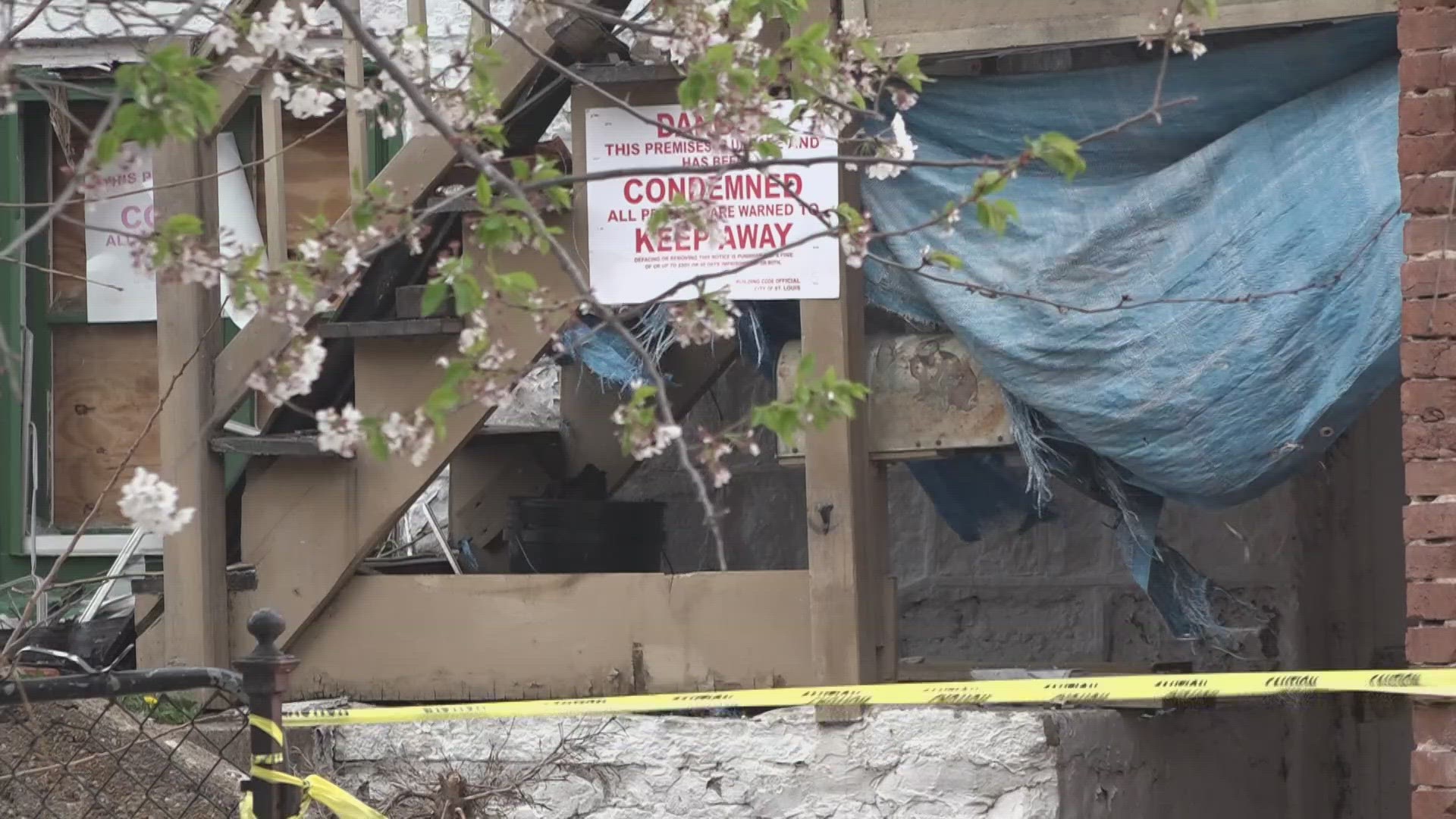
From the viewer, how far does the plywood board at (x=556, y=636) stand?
222 inches

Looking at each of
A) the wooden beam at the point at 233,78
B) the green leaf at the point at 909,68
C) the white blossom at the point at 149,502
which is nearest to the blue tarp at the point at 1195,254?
the green leaf at the point at 909,68

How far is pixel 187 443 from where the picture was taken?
5895mm

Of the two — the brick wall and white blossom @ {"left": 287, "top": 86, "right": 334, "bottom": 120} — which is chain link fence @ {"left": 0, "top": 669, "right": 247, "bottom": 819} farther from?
the brick wall

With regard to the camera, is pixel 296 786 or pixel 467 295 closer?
pixel 467 295

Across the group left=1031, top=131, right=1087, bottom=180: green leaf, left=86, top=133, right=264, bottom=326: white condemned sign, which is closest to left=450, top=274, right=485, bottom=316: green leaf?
left=1031, top=131, right=1087, bottom=180: green leaf

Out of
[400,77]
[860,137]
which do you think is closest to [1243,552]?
[860,137]

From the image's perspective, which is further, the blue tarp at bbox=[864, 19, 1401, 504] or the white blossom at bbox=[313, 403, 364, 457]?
the blue tarp at bbox=[864, 19, 1401, 504]

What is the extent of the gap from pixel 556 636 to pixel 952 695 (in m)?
1.27

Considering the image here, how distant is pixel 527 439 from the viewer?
22.6ft

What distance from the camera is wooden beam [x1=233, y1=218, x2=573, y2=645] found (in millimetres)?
5777

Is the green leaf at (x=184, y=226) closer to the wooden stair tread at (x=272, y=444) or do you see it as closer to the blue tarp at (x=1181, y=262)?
the wooden stair tread at (x=272, y=444)

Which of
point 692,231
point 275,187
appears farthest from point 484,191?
point 275,187

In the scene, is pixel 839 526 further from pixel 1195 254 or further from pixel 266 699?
pixel 266 699

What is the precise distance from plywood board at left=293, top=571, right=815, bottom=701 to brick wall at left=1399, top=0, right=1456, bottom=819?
1763 millimetres
